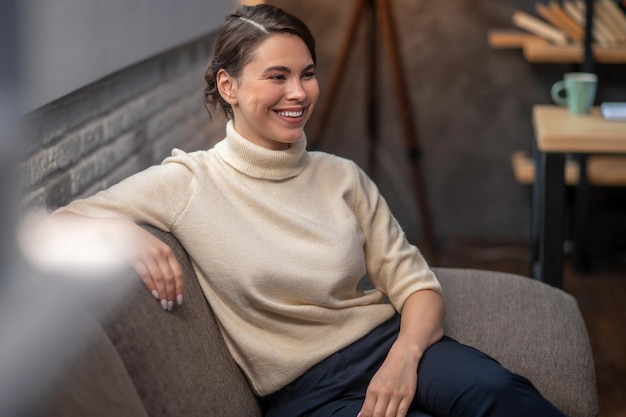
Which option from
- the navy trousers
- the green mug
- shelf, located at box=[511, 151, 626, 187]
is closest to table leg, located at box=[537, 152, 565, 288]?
the green mug

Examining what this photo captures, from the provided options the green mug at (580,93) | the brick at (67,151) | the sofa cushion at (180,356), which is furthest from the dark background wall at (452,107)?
the sofa cushion at (180,356)

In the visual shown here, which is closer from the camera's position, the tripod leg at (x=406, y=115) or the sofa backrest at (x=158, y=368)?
the sofa backrest at (x=158, y=368)

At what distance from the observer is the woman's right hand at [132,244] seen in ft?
4.52

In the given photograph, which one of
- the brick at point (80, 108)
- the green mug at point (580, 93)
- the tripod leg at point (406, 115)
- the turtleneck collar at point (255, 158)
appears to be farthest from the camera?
the tripod leg at point (406, 115)

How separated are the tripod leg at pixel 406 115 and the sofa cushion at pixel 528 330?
5.44ft

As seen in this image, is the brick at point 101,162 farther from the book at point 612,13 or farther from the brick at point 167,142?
the book at point 612,13

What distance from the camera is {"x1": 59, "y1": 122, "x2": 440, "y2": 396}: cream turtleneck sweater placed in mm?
1509

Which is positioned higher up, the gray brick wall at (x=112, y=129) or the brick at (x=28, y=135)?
the brick at (x=28, y=135)

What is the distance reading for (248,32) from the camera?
1.58 m

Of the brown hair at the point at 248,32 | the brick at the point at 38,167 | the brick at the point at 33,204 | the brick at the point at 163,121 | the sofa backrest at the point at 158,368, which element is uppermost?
the brown hair at the point at 248,32

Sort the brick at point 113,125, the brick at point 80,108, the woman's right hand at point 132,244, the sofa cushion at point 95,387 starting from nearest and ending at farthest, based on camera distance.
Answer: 1. the sofa cushion at point 95,387
2. the woman's right hand at point 132,244
3. the brick at point 80,108
4. the brick at point 113,125

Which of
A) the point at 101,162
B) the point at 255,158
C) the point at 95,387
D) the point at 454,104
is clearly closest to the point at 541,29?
the point at 454,104

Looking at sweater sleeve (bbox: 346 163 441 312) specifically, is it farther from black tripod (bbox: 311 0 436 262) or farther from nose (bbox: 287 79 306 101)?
black tripod (bbox: 311 0 436 262)

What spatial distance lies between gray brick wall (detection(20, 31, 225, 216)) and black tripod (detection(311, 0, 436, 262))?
2.35 ft
